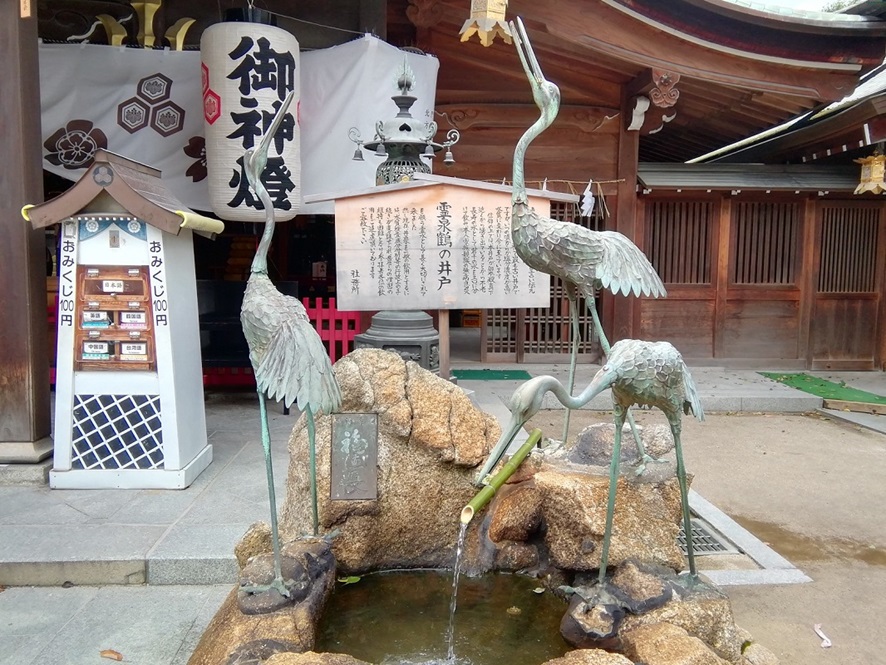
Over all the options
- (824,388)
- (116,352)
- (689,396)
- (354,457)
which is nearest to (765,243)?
(824,388)

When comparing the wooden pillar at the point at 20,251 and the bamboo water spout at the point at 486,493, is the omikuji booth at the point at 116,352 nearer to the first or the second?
the wooden pillar at the point at 20,251

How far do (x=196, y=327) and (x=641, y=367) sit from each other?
13.0ft

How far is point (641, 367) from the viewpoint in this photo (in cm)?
295

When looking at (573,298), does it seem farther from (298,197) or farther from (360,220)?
(298,197)

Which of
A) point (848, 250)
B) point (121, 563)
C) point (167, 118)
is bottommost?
point (121, 563)

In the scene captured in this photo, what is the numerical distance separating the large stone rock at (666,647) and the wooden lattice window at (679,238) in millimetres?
8299

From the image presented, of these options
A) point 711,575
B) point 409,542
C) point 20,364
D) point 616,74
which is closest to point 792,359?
point 616,74

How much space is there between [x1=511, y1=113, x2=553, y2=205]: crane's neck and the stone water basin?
220cm

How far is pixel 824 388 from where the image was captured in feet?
30.2

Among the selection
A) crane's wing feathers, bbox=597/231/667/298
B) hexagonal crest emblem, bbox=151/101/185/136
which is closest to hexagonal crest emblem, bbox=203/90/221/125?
hexagonal crest emblem, bbox=151/101/185/136

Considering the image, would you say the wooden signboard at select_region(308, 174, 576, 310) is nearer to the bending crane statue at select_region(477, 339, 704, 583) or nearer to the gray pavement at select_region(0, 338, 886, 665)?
the gray pavement at select_region(0, 338, 886, 665)

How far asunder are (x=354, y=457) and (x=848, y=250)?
32.3ft

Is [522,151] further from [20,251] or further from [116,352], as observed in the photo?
[20,251]

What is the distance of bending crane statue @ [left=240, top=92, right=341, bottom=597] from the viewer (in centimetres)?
289
